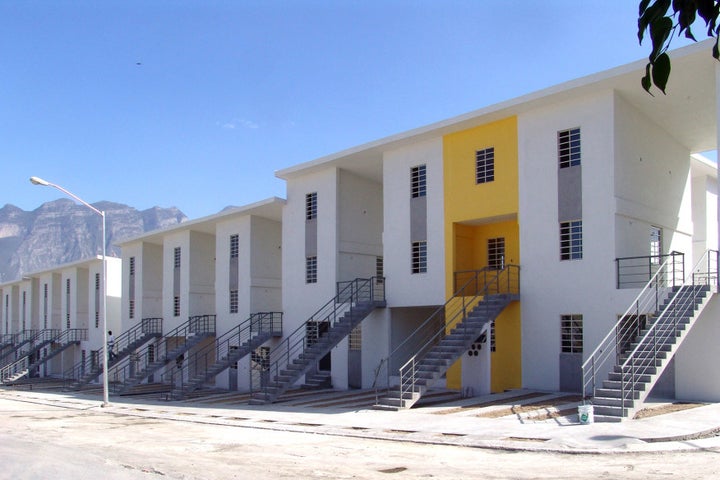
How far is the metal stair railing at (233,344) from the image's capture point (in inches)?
1175

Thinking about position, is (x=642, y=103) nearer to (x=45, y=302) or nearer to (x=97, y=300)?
(x=97, y=300)

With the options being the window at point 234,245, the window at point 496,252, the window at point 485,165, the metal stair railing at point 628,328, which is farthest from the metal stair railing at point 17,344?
the metal stair railing at point 628,328

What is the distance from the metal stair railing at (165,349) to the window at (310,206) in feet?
30.4

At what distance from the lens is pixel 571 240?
22.7m

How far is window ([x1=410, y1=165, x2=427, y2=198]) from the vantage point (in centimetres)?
2716

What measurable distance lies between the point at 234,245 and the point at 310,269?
670cm

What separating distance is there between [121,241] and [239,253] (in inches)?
528

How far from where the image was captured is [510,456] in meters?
12.8

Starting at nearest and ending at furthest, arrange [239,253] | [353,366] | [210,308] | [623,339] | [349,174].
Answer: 1. [623,339]
2. [353,366]
3. [349,174]
4. [239,253]
5. [210,308]

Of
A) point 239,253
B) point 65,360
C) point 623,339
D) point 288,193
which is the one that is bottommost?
point 65,360

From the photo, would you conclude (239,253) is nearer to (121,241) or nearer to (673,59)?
(121,241)

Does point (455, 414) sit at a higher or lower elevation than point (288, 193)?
lower

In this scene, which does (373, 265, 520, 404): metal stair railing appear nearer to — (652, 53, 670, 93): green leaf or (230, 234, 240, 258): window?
(230, 234, 240, 258): window

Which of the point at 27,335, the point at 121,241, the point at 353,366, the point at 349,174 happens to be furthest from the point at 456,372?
the point at 27,335
